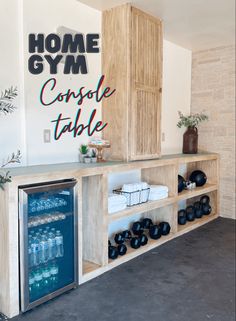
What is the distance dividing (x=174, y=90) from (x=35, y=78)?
2319 mm

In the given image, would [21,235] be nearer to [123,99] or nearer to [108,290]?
[108,290]

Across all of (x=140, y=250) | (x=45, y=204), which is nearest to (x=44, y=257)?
(x=45, y=204)

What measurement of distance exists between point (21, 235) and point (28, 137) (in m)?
0.87

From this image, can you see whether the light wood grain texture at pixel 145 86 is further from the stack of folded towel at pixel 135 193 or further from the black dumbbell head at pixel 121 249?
the black dumbbell head at pixel 121 249

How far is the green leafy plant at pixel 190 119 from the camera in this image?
14.4ft

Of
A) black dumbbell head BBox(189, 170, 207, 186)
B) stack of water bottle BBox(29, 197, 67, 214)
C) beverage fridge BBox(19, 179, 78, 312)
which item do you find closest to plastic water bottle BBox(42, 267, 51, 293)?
beverage fridge BBox(19, 179, 78, 312)

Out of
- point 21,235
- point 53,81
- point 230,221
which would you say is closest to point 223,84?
point 230,221

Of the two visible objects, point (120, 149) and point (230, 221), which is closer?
point (120, 149)

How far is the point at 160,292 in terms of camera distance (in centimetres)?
239

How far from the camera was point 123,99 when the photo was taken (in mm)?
3057

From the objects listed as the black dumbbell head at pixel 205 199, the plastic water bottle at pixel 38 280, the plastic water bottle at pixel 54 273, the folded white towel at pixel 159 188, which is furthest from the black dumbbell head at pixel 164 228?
the plastic water bottle at pixel 38 280

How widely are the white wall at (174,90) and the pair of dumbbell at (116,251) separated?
164 cm

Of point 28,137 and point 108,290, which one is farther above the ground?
point 28,137

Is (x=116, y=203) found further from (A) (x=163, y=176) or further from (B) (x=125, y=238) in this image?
(A) (x=163, y=176)
